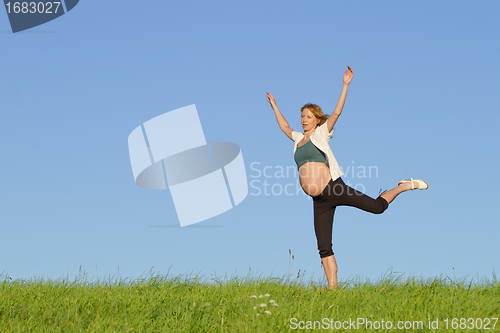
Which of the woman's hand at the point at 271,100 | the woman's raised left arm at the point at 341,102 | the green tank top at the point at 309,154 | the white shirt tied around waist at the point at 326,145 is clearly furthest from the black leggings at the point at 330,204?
the woman's hand at the point at 271,100

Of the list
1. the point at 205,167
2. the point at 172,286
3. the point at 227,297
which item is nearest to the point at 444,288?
the point at 227,297

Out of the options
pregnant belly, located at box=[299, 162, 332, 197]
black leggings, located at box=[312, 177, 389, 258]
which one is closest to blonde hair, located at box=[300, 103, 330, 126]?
pregnant belly, located at box=[299, 162, 332, 197]

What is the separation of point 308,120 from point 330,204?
144cm

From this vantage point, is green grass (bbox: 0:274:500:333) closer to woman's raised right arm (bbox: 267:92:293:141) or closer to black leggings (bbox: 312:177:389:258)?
black leggings (bbox: 312:177:389:258)

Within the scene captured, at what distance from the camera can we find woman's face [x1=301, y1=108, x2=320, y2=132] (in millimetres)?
7426

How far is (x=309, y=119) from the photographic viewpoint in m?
7.43

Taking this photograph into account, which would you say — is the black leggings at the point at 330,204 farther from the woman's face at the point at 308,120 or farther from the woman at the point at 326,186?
the woman's face at the point at 308,120

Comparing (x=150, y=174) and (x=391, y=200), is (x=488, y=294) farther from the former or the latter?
(x=150, y=174)

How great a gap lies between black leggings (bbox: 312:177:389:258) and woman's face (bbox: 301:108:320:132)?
998mm

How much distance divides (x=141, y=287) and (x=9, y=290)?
2026 mm

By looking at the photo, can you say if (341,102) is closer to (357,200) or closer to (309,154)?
(309,154)

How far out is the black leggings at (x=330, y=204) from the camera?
710cm

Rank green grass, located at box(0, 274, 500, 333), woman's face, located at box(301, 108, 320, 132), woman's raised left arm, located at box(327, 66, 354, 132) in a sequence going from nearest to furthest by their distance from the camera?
green grass, located at box(0, 274, 500, 333) → woman's raised left arm, located at box(327, 66, 354, 132) → woman's face, located at box(301, 108, 320, 132)

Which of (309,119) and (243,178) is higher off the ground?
(309,119)
